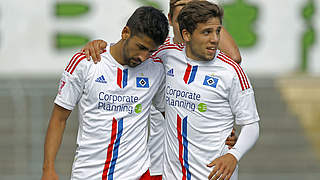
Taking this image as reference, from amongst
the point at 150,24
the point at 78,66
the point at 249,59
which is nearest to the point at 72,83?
the point at 78,66

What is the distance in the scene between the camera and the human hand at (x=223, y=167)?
3.04 m

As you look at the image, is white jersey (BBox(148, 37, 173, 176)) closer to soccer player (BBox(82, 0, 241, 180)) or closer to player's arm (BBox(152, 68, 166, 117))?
soccer player (BBox(82, 0, 241, 180))

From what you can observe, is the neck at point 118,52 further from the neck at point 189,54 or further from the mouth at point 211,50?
the mouth at point 211,50

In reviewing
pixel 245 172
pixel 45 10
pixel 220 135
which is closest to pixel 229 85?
pixel 220 135

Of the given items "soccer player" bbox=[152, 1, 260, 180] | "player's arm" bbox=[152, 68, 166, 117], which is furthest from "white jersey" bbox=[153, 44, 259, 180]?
"player's arm" bbox=[152, 68, 166, 117]

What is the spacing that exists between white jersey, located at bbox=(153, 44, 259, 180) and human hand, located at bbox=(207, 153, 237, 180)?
0.13 meters

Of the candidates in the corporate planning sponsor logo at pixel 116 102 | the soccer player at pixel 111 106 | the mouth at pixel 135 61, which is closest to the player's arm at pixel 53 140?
the soccer player at pixel 111 106

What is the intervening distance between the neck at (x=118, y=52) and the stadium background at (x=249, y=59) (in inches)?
206

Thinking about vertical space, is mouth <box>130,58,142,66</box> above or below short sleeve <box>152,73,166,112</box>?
above

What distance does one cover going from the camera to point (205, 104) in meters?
3.17

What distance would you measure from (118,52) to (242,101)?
28.3 inches

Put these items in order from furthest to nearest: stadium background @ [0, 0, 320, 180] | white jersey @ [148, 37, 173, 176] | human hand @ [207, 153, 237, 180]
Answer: stadium background @ [0, 0, 320, 180] < white jersey @ [148, 37, 173, 176] < human hand @ [207, 153, 237, 180]

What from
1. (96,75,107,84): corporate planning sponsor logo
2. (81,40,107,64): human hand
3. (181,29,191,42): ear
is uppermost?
(181,29,191,42): ear

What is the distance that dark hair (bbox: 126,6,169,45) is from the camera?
311 cm
